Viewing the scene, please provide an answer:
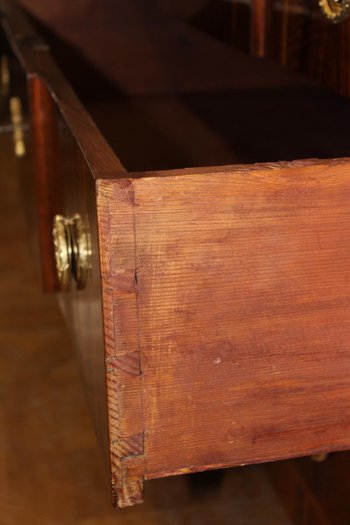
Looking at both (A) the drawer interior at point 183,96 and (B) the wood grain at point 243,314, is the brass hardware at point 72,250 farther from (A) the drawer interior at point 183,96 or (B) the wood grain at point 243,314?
(A) the drawer interior at point 183,96

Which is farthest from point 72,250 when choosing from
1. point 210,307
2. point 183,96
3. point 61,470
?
point 183,96

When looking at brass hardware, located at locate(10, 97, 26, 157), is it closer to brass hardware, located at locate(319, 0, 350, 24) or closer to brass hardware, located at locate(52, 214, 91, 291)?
brass hardware, located at locate(52, 214, 91, 291)

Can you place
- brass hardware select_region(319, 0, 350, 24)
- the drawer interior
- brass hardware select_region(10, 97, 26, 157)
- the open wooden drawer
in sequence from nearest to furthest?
the open wooden drawer, brass hardware select_region(319, 0, 350, 24), the drawer interior, brass hardware select_region(10, 97, 26, 157)

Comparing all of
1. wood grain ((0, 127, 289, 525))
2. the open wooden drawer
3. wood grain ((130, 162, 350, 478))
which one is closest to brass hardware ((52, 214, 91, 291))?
the open wooden drawer

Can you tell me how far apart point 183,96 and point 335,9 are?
74cm

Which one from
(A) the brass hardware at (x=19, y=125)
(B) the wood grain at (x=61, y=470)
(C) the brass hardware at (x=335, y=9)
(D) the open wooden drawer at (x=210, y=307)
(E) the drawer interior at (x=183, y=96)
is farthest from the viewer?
(A) the brass hardware at (x=19, y=125)

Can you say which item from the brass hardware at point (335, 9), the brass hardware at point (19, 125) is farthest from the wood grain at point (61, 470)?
the brass hardware at point (335, 9)

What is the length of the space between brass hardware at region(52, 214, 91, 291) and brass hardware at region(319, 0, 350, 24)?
29cm

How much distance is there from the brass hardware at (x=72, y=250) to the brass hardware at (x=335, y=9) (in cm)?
29

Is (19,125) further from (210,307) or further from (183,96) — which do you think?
(210,307)

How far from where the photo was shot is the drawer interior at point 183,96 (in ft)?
3.78

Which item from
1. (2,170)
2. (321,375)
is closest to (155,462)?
(321,375)

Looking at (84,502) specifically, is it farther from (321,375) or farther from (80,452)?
(321,375)

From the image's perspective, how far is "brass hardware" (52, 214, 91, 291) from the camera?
781mm
